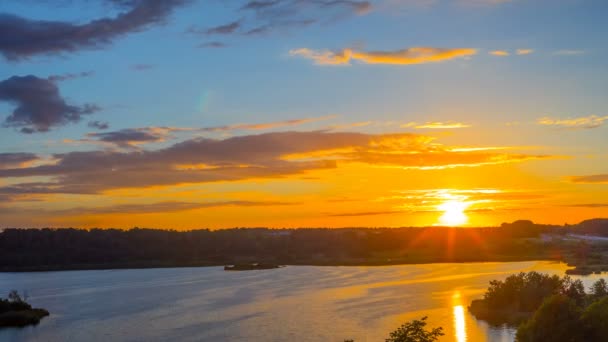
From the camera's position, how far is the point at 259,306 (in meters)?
76.6

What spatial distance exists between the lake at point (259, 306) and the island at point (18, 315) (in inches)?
67.1

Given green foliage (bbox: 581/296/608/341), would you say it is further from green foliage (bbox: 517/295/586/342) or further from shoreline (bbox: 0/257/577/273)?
shoreline (bbox: 0/257/577/273)

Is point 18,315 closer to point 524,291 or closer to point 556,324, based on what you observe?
point 524,291

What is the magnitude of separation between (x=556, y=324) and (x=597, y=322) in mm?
2749

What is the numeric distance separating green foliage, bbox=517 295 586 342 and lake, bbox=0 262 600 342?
11.7m

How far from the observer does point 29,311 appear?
73250 millimetres

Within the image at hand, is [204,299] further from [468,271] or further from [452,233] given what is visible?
[452,233]

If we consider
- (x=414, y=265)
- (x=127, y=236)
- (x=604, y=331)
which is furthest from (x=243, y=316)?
(x=127, y=236)

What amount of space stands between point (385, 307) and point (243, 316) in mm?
15362

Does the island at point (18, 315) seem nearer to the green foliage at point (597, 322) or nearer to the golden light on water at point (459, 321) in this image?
the golden light on water at point (459, 321)

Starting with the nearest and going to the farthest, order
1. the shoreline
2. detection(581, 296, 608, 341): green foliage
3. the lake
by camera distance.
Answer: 1. detection(581, 296, 608, 341): green foliage
2. the lake
3. the shoreline

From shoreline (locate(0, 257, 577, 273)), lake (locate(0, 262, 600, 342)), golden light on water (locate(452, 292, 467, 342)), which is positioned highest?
shoreline (locate(0, 257, 577, 273))

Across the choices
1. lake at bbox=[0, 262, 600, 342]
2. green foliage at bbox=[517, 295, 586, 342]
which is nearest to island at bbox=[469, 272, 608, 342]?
green foliage at bbox=[517, 295, 586, 342]

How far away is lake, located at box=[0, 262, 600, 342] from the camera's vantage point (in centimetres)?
5934
